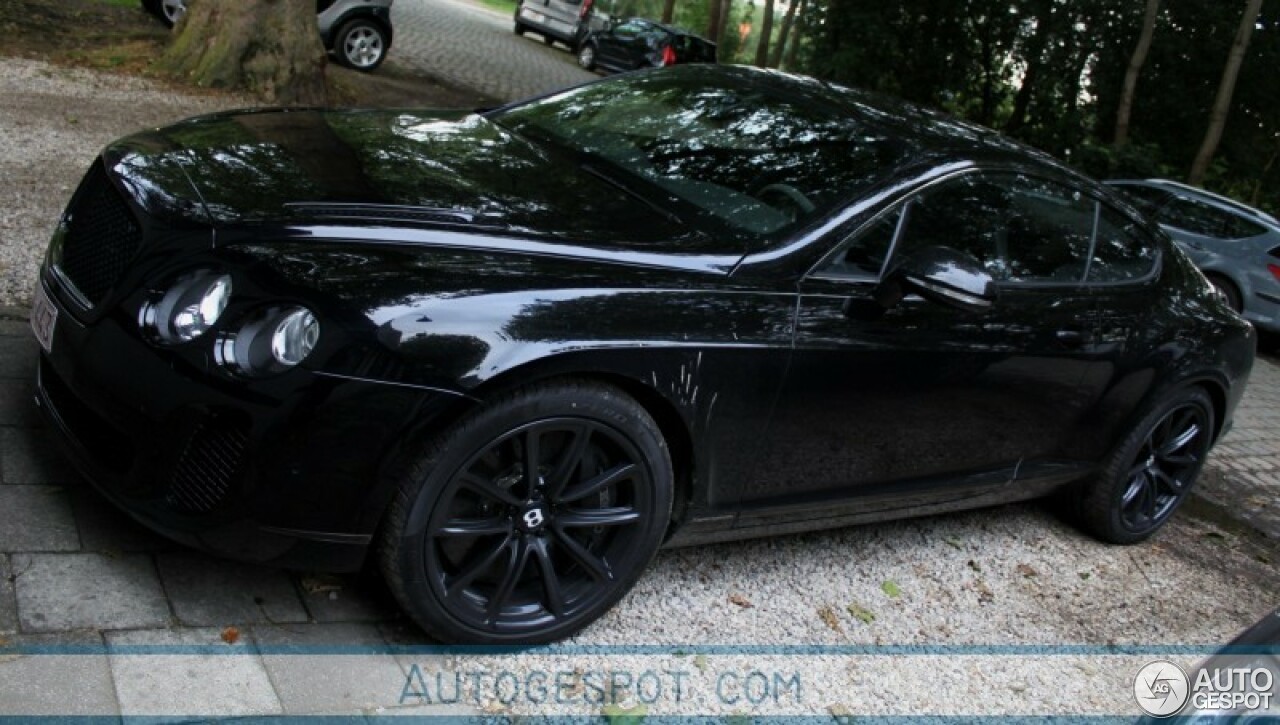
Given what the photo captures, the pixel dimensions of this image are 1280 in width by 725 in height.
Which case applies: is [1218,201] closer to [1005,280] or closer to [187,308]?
[1005,280]

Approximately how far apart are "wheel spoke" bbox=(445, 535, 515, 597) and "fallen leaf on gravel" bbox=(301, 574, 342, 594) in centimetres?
47

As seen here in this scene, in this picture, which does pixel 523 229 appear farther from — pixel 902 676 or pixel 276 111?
pixel 902 676

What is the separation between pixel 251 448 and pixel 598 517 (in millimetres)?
981

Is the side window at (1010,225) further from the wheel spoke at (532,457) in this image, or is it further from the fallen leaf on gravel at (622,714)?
the fallen leaf on gravel at (622,714)

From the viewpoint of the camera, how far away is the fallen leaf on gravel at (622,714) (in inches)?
134

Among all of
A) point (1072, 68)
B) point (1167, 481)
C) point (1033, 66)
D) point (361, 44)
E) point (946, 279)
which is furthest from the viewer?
point (1033, 66)

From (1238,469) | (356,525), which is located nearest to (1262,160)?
(1238,469)

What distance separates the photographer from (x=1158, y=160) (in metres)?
21.2

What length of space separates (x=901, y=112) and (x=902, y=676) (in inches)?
82.2

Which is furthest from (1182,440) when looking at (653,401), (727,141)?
(653,401)

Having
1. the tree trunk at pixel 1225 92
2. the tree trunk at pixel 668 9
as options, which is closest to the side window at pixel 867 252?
the tree trunk at pixel 1225 92

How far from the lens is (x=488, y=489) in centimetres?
331

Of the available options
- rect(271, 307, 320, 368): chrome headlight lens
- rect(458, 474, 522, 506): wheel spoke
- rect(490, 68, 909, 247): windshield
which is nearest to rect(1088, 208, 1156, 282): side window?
rect(490, 68, 909, 247): windshield

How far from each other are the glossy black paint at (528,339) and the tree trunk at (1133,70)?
16.2 metres
